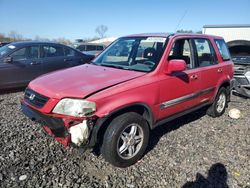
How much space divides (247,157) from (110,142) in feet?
7.42

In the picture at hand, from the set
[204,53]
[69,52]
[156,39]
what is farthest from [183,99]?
[69,52]

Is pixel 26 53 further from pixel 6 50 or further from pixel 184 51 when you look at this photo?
pixel 184 51

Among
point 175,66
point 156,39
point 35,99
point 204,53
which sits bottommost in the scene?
point 35,99

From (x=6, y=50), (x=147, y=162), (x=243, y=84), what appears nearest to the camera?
(x=147, y=162)

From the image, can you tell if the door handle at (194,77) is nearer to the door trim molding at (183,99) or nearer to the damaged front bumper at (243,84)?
the door trim molding at (183,99)

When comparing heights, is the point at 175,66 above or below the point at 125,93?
above

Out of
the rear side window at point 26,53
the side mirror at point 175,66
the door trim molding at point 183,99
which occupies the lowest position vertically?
the door trim molding at point 183,99

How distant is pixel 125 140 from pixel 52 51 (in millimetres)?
5593

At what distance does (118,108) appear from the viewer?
2.94 metres

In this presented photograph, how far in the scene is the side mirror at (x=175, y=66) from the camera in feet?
11.2

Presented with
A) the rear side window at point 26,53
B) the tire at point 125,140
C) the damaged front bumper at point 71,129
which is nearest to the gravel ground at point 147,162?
the tire at point 125,140

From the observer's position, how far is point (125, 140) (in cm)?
319

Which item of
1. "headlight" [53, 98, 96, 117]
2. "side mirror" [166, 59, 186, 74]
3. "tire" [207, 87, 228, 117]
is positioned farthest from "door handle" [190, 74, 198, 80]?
"headlight" [53, 98, 96, 117]

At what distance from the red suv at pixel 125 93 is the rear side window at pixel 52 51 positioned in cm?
380
